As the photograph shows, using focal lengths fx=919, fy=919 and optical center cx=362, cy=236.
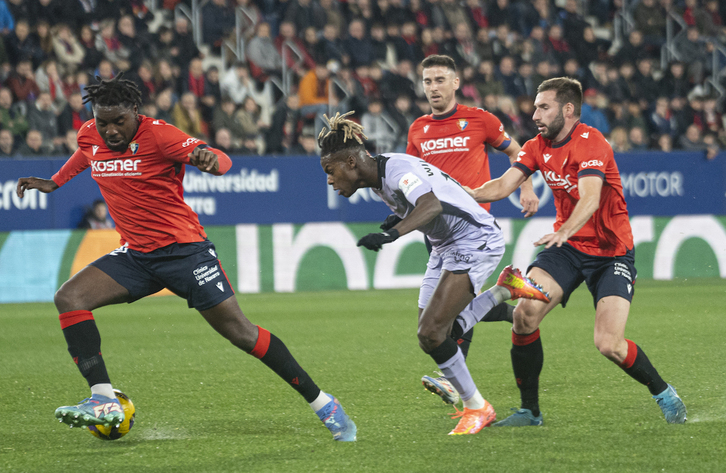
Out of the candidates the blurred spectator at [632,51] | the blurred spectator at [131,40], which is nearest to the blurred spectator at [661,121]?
the blurred spectator at [632,51]

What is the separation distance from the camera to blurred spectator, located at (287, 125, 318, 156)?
1530 centimetres

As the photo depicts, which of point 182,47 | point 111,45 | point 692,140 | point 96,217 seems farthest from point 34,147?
point 692,140

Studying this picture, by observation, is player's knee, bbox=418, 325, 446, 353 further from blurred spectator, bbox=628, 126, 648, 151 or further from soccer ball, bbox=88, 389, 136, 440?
blurred spectator, bbox=628, 126, 648, 151

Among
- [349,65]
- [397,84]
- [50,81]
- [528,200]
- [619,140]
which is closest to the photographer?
[528,200]

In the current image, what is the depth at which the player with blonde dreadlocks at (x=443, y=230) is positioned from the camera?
507 cm

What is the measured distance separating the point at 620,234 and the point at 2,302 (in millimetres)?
9849

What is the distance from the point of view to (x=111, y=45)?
1528 centimetres

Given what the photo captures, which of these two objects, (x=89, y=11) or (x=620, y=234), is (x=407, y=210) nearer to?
(x=620, y=234)

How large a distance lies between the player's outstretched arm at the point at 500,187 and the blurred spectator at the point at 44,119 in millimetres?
9682

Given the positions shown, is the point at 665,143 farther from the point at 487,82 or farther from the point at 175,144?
the point at 175,144

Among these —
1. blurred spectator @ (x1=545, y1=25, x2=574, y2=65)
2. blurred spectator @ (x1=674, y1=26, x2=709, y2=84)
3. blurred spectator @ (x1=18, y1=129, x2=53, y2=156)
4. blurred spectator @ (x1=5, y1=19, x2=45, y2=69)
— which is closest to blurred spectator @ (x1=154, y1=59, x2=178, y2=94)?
blurred spectator @ (x1=5, y1=19, x2=45, y2=69)

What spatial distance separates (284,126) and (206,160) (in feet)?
34.9

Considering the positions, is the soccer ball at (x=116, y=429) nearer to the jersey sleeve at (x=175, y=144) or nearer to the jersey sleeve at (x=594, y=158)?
the jersey sleeve at (x=175, y=144)

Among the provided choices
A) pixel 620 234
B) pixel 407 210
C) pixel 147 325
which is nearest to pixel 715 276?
pixel 147 325
